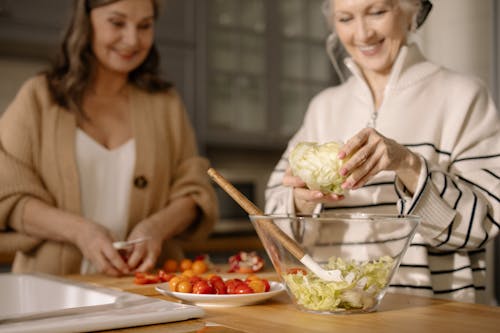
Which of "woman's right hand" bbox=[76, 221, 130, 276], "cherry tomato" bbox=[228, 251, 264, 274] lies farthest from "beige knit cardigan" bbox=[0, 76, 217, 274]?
"cherry tomato" bbox=[228, 251, 264, 274]

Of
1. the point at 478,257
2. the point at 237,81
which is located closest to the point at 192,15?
the point at 237,81

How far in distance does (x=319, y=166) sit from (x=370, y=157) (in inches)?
4.7

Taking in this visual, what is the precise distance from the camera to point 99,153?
200 cm

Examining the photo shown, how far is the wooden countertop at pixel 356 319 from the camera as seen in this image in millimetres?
959

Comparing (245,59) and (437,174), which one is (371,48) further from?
(245,59)

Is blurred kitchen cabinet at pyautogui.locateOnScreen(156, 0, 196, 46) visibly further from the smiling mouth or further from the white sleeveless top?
the smiling mouth

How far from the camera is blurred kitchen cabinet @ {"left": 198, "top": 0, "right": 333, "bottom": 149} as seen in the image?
3.88 m

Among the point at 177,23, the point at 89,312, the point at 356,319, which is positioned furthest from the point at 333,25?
the point at 177,23

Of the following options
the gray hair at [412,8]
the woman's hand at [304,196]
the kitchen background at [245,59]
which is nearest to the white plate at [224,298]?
the woman's hand at [304,196]

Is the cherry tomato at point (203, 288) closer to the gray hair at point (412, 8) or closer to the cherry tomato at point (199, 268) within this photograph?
the cherry tomato at point (199, 268)

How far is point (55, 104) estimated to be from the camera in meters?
1.99

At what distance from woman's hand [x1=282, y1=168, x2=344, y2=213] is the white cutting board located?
0.40 metres

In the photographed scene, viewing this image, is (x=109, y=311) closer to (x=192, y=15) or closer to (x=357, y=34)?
(x=357, y=34)

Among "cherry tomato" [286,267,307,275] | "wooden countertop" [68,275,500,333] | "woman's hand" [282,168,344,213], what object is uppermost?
"woman's hand" [282,168,344,213]
